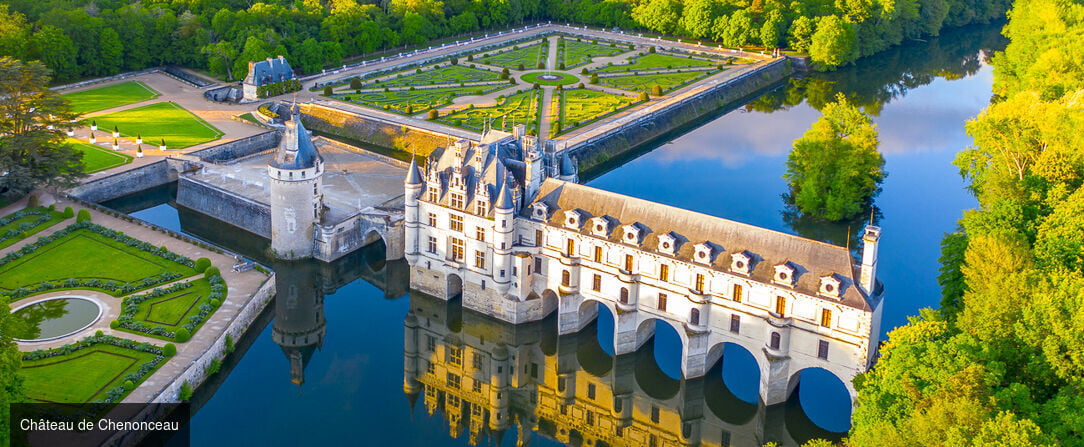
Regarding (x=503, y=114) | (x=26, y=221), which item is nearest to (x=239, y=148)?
(x=26, y=221)

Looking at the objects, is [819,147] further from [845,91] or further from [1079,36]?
[845,91]

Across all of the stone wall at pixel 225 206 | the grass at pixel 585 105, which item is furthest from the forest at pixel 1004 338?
the stone wall at pixel 225 206

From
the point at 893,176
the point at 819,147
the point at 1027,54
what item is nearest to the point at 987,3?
the point at 1027,54

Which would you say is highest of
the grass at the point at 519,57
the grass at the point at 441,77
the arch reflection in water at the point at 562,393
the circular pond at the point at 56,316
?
the grass at the point at 519,57

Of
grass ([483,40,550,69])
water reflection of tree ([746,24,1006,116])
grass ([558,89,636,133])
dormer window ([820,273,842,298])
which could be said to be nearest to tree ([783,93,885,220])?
grass ([558,89,636,133])

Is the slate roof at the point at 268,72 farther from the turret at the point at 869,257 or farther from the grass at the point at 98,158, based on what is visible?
the turret at the point at 869,257
